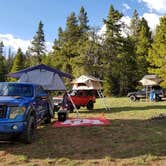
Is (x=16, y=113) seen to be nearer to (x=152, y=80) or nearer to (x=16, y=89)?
(x=16, y=89)

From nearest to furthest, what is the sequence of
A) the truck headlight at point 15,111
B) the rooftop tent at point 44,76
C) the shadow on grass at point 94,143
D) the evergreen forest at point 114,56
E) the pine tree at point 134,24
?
1. the shadow on grass at point 94,143
2. the truck headlight at point 15,111
3. the rooftop tent at point 44,76
4. the evergreen forest at point 114,56
5. the pine tree at point 134,24

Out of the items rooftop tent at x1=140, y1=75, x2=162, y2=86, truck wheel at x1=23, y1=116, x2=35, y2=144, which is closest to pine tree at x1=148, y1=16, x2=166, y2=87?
rooftop tent at x1=140, y1=75, x2=162, y2=86

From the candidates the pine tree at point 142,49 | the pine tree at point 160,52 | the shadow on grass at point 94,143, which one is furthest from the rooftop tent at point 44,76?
the pine tree at point 142,49

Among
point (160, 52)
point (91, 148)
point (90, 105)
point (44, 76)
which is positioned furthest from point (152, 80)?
point (91, 148)

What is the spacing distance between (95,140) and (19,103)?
2.60m

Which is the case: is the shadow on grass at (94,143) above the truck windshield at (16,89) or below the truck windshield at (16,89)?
below

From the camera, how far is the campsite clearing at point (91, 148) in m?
7.75

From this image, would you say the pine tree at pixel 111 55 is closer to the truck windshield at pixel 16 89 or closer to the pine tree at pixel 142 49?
the pine tree at pixel 142 49

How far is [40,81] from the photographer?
59.8 ft

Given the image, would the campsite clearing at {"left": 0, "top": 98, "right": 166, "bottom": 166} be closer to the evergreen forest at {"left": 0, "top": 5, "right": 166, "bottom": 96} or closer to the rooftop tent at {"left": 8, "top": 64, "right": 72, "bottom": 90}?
the rooftop tent at {"left": 8, "top": 64, "right": 72, "bottom": 90}

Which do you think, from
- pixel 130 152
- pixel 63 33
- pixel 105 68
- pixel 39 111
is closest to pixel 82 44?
pixel 105 68

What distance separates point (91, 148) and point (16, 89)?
3.62 m

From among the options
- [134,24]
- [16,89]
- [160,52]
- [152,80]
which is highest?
[134,24]

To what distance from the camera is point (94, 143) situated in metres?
9.75
